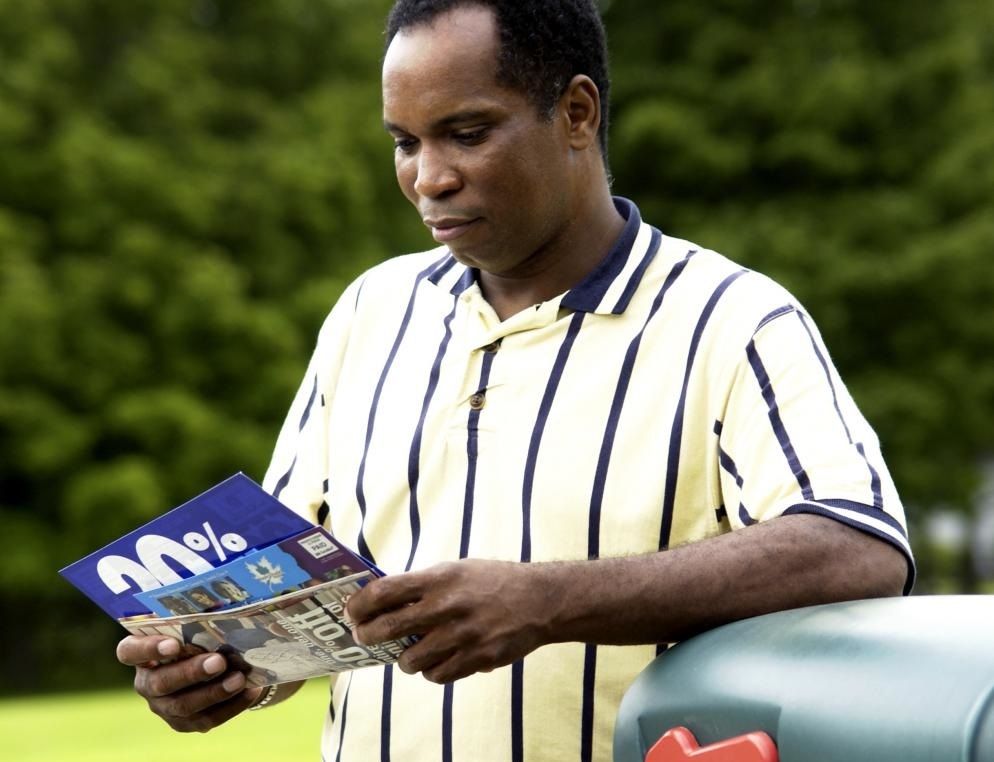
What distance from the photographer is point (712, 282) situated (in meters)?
2.04

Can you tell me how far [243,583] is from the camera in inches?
70.1

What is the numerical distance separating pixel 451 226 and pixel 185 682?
0.68 m

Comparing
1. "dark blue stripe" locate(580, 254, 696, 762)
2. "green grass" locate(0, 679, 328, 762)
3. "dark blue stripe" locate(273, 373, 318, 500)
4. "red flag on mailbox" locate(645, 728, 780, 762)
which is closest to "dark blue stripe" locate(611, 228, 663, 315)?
"dark blue stripe" locate(580, 254, 696, 762)

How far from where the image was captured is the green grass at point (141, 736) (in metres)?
8.35

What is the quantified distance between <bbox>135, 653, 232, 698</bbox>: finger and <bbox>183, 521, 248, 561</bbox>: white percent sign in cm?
26

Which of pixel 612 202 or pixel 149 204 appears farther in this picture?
pixel 149 204

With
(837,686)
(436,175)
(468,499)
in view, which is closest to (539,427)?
(468,499)

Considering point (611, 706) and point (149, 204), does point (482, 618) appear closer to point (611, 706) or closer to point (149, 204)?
point (611, 706)

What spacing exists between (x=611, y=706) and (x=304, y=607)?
436mm

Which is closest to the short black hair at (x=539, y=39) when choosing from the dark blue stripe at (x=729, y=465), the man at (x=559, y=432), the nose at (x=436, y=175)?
the man at (x=559, y=432)

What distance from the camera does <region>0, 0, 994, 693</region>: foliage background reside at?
16.3m

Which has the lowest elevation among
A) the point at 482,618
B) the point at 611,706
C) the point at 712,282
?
the point at 611,706

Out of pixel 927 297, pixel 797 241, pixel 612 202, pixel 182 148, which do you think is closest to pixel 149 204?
pixel 182 148

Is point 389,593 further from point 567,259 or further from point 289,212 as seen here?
point 289,212
